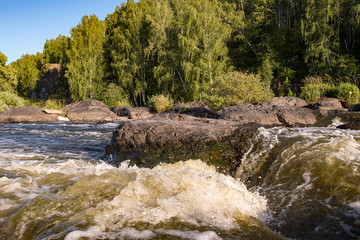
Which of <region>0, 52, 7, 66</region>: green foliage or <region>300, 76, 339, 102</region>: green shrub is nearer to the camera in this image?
<region>300, 76, 339, 102</region>: green shrub

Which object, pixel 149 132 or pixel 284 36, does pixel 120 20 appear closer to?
pixel 284 36

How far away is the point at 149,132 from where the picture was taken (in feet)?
15.9

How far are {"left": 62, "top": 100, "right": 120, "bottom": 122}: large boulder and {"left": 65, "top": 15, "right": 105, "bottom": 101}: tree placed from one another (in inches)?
326

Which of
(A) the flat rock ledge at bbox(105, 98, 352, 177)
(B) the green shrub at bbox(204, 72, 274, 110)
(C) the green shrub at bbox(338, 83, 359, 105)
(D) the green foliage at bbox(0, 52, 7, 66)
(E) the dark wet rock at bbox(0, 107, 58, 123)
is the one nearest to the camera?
(A) the flat rock ledge at bbox(105, 98, 352, 177)

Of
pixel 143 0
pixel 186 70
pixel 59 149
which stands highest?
pixel 143 0

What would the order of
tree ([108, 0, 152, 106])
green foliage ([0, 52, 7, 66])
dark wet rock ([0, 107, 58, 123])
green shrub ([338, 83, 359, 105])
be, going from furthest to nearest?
green foliage ([0, 52, 7, 66]), tree ([108, 0, 152, 106]), dark wet rock ([0, 107, 58, 123]), green shrub ([338, 83, 359, 105])

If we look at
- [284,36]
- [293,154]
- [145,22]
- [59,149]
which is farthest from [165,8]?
[293,154]

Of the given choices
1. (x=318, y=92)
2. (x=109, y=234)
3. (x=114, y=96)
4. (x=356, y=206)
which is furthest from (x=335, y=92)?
(x=114, y=96)

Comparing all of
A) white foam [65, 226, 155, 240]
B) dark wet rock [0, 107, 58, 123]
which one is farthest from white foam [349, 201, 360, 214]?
dark wet rock [0, 107, 58, 123]

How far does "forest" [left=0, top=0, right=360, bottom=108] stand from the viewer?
70.2ft

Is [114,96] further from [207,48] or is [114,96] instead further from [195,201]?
[195,201]

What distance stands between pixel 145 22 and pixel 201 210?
89.3 ft

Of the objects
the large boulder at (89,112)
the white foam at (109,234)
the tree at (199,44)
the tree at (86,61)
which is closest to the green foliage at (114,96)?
the tree at (86,61)

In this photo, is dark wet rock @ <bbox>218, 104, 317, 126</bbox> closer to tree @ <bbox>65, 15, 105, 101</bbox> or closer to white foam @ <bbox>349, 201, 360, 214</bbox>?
white foam @ <bbox>349, 201, 360, 214</bbox>
